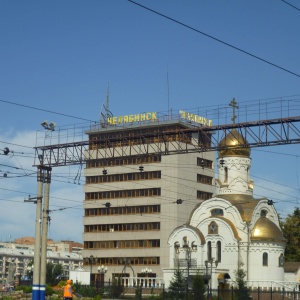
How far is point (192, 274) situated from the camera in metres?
71.6

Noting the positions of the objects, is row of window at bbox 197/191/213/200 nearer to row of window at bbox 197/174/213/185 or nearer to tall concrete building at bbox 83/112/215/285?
tall concrete building at bbox 83/112/215/285

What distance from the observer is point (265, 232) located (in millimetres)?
73062

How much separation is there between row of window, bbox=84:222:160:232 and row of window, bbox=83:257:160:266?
3937 mm

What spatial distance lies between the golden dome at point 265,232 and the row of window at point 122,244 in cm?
2211

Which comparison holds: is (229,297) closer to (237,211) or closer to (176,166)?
(237,211)

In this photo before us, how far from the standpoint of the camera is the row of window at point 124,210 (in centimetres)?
9388

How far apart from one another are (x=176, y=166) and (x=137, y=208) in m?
8.32

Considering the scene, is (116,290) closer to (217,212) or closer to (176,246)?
(176,246)

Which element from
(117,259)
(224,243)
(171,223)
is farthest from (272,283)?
(117,259)

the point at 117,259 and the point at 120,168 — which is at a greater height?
the point at 120,168

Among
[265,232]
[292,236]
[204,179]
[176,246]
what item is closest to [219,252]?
[176,246]

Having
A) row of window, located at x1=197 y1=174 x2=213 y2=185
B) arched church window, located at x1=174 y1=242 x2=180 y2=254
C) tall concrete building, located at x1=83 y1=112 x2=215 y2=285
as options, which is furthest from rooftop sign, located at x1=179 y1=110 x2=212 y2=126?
arched church window, located at x1=174 y1=242 x2=180 y2=254

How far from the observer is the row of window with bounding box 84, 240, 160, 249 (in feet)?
307

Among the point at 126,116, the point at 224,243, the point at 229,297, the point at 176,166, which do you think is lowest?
the point at 229,297
